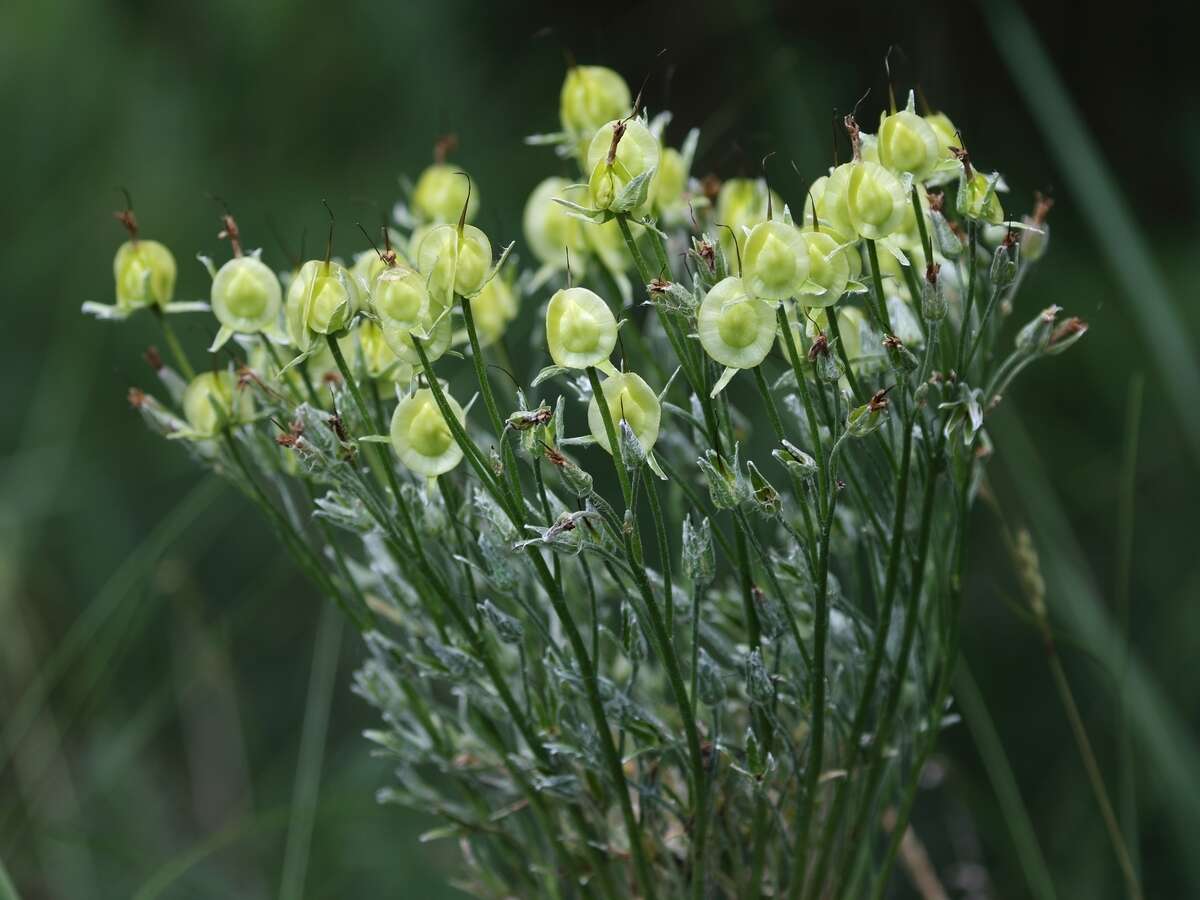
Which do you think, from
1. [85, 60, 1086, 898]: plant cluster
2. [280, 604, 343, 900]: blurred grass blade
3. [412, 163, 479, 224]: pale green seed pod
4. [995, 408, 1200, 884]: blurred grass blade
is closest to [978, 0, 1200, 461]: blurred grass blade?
[995, 408, 1200, 884]: blurred grass blade

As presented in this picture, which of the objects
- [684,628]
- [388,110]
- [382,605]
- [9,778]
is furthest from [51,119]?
[684,628]

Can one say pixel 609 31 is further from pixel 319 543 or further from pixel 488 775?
pixel 488 775

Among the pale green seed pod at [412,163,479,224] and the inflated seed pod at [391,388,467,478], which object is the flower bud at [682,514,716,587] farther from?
the pale green seed pod at [412,163,479,224]

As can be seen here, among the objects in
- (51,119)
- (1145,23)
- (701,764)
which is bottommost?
(701,764)

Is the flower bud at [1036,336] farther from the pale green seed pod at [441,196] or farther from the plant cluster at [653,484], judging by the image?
the pale green seed pod at [441,196]

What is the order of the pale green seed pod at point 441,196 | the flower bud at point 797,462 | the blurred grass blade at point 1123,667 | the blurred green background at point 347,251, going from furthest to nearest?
the blurred green background at point 347,251, the blurred grass blade at point 1123,667, the pale green seed pod at point 441,196, the flower bud at point 797,462

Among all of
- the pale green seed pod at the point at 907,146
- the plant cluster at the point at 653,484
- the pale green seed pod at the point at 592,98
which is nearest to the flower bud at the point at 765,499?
the plant cluster at the point at 653,484
